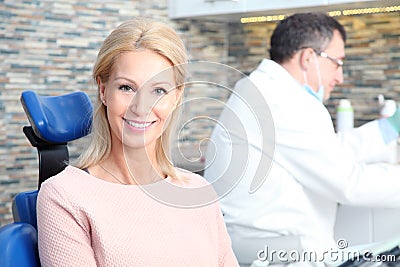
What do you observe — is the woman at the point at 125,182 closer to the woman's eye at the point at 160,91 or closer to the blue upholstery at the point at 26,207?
the woman's eye at the point at 160,91

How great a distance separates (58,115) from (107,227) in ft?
1.26

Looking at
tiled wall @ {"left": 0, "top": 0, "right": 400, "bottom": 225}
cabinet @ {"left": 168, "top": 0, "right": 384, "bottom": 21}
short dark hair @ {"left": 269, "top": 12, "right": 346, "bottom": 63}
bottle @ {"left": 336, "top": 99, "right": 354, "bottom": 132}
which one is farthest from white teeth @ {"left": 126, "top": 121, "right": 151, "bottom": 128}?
bottle @ {"left": 336, "top": 99, "right": 354, "bottom": 132}

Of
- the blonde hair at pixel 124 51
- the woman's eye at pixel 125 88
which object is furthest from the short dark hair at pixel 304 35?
the woman's eye at pixel 125 88

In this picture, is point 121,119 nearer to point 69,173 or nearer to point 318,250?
point 69,173

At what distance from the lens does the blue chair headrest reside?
1.45m

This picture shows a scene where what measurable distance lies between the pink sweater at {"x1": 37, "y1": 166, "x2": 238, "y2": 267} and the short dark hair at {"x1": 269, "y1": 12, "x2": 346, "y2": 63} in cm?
98

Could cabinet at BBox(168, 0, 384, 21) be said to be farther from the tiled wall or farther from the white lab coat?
the white lab coat

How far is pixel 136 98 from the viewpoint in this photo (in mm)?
1162

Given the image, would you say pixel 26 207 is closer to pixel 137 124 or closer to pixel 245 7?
pixel 137 124

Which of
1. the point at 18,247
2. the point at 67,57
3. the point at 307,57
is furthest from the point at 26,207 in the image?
the point at 67,57

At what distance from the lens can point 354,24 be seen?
9.56 feet

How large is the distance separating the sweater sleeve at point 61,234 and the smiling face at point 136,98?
16cm

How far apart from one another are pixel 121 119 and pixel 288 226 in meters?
0.83

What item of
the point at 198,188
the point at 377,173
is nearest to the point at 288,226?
the point at 377,173
